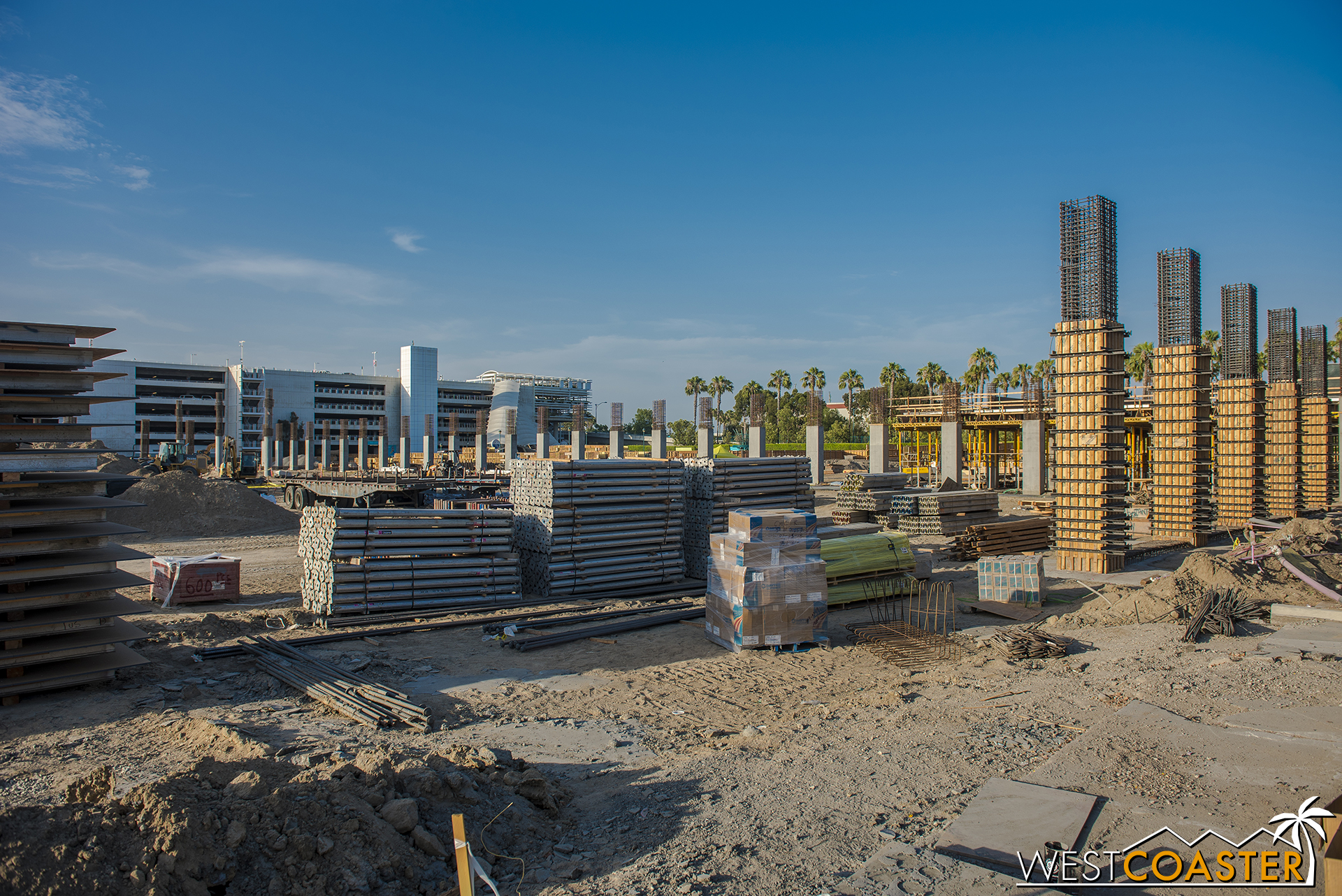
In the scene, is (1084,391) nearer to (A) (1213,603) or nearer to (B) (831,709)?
(A) (1213,603)

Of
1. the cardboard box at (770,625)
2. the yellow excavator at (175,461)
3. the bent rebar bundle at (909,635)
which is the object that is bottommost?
the bent rebar bundle at (909,635)

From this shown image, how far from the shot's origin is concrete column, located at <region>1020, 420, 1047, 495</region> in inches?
1367

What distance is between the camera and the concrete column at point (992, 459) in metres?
40.1

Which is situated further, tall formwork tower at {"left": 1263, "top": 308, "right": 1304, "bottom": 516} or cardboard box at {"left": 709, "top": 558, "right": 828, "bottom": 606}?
tall formwork tower at {"left": 1263, "top": 308, "right": 1304, "bottom": 516}

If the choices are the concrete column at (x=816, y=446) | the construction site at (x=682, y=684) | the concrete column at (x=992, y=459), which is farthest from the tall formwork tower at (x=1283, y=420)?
the concrete column at (x=816, y=446)

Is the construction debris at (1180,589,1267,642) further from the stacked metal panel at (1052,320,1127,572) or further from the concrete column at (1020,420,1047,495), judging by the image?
the concrete column at (1020,420,1047,495)

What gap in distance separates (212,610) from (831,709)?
480 inches

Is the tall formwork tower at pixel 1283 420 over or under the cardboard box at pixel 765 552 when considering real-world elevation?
over

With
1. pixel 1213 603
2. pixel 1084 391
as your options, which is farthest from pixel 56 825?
pixel 1084 391

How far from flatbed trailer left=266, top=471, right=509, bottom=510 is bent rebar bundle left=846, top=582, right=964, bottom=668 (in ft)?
53.2

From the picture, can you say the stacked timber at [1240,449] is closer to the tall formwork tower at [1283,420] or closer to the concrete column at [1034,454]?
the tall formwork tower at [1283,420]

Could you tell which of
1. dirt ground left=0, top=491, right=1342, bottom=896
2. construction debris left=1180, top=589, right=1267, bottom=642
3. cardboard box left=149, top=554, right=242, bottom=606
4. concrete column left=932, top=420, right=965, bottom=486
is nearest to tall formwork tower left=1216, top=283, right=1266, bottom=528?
concrete column left=932, top=420, right=965, bottom=486

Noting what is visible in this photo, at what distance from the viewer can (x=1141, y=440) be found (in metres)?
38.5

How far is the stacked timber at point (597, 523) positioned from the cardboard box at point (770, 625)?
4.47 m
